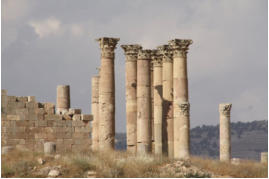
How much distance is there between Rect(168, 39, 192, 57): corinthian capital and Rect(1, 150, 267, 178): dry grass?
10.1 metres

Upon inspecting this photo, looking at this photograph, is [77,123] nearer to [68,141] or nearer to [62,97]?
[68,141]

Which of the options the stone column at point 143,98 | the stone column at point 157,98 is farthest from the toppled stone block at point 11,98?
the stone column at point 157,98

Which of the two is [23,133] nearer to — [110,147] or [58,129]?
[58,129]

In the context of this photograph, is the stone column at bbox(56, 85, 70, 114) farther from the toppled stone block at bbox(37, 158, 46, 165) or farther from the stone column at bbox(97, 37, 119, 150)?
the toppled stone block at bbox(37, 158, 46, 165)

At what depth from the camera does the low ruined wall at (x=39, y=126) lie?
37.9 m

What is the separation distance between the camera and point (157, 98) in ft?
174

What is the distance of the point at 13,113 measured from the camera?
3806cm

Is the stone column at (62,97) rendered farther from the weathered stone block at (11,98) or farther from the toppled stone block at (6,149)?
the toppled stone block at (6,149)

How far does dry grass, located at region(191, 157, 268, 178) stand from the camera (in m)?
36.5

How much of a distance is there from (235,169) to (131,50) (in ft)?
48.8

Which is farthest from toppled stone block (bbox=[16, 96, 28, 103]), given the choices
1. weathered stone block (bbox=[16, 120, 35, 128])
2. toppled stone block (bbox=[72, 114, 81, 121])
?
toppled stone block (bbox=[72, 114, 81, 121])

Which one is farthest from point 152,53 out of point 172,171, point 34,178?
point 34,178

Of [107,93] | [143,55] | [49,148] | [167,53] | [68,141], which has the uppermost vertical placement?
[167,53]

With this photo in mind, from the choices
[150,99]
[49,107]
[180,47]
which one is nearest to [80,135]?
[49,107]
